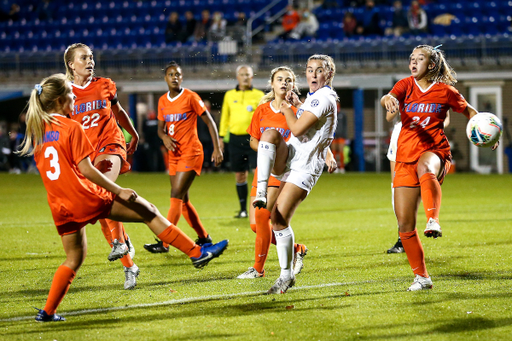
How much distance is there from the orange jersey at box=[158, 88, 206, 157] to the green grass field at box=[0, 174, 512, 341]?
1.15 metres

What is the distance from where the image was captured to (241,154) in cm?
990

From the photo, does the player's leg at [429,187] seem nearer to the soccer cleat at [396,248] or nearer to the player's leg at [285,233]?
the player's leg at [285,233]

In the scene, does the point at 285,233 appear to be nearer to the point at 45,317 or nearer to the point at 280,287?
the point at 280,287

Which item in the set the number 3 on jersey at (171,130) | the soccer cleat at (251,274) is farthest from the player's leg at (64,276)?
the number 3 on jersey at (171,130)

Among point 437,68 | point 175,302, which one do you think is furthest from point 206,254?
point 437,68

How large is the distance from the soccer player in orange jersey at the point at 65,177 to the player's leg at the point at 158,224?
15 mm

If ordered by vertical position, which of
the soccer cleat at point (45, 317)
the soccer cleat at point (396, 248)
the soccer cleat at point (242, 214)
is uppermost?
the soccer cleat at point (45, 317)

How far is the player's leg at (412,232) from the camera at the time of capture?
4.78 metres

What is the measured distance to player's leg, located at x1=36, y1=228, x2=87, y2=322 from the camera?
4020 millimetres

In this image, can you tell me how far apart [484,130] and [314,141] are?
4.48 ft

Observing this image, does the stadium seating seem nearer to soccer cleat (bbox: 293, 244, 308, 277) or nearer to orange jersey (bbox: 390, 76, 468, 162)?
soccer cleat (bbox: 293, 244, 308, 277)

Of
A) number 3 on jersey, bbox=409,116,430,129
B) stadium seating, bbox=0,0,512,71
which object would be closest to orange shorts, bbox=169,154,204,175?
number 3 on jersey, bbox=409,116,430,129

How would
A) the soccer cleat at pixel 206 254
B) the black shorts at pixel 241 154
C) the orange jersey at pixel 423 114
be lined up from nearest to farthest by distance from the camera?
1. the soccer cleat at pixel 206 254
2. the orange jersey at pixel 423 114
3. the black shorts at pixel 241 154

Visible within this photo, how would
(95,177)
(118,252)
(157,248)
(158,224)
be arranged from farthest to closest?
(157,248) → (118,252) → (158,224) → (95,177)
